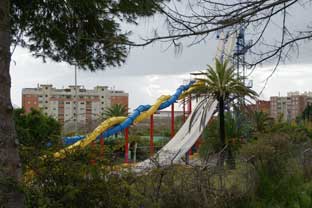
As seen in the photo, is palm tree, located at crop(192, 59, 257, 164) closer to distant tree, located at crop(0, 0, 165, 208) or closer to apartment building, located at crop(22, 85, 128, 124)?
distant tree, located at crop(0, 0, 165, 208)

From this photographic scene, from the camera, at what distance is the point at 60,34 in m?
5.73

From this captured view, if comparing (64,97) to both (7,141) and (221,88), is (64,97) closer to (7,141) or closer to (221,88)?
(221,88)

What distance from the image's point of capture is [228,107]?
21641 millimetres

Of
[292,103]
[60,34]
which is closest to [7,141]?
[60,34]

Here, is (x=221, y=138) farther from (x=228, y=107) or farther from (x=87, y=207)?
(x=87, y=207)

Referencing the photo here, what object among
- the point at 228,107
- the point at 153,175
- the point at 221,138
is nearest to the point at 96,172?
the point at 153,175

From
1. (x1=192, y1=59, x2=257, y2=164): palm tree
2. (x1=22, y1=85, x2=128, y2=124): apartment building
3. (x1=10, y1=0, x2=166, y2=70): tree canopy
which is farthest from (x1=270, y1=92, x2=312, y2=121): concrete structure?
(x1=10, y1=0, x2=166, y2=70): tree canopy

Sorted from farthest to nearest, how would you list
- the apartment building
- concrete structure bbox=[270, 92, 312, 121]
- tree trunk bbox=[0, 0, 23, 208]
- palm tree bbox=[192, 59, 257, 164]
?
concrete structure bbox=[270, 92, 312, 121]
the apartment building
palm tree bbox=[192, 59, 257, 164]
tree trunk bbox=[0, 0, 23, 208]

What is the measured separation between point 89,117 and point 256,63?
248 centimetres

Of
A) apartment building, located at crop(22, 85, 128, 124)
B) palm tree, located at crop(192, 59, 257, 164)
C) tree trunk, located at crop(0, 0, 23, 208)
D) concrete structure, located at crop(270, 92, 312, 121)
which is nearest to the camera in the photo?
Result: tree trunk, located at crop(0, 0, 23, 208)

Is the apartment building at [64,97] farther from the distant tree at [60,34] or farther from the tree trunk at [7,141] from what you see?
the tree trunk at [7,141]

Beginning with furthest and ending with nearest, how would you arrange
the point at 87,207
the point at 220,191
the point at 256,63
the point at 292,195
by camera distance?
the point at 292,195 < the point at 220,191 < the point at 87,207 < the point at 256,63

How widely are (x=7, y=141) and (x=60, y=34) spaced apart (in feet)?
8.12

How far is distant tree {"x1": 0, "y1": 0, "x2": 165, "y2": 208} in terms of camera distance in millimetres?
3555
